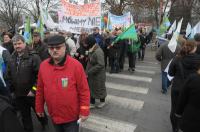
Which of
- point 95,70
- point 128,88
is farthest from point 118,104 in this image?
point 128,88

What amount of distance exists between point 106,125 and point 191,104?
2653 millimetres

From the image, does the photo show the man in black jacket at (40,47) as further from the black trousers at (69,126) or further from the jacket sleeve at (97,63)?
the black trousers at (69,126)

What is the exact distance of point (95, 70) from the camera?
6.36 meters

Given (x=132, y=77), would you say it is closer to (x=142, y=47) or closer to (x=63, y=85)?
(x=142, y=47)

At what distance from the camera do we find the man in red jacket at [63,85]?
332 centimetres

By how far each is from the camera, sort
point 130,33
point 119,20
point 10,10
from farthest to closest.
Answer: point 10,10 → point 119,20 → point 130,33

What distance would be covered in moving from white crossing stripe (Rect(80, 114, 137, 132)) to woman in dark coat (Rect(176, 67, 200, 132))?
7.16ft

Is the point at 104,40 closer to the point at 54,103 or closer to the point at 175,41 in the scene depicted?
the point at 175,41

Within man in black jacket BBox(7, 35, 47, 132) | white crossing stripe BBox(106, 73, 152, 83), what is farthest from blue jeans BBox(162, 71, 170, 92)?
man in black jacket BBox(7, 35, 47, 132)

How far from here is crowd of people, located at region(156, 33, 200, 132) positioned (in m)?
3.40

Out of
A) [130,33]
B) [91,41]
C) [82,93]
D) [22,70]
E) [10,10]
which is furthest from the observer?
[10,10]

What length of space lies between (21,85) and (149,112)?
3.36 meters

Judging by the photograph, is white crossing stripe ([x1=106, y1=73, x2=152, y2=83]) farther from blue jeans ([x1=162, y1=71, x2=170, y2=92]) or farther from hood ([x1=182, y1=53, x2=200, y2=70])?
hood ([x1=182, y1=53, x2=200, y2=70])

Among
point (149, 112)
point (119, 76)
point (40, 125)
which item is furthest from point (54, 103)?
point (119, 76)
